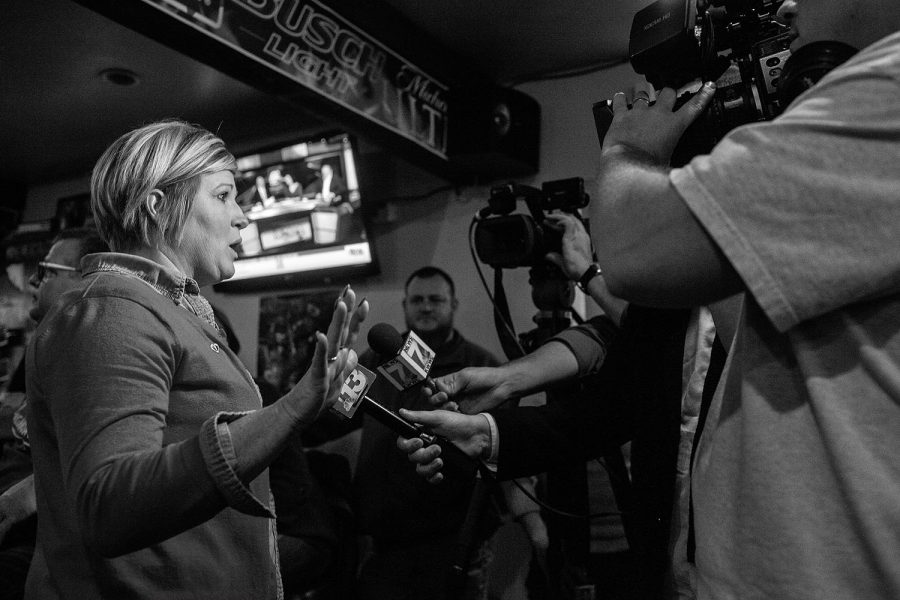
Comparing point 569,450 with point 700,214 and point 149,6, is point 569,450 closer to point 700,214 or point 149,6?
point 700,214

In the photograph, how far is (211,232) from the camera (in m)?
1.22

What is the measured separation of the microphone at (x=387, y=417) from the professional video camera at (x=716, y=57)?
0.56 metres

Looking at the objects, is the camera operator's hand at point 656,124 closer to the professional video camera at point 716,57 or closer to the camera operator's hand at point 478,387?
the professional video camera at point 716,57

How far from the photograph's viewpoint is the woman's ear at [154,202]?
3.77ft

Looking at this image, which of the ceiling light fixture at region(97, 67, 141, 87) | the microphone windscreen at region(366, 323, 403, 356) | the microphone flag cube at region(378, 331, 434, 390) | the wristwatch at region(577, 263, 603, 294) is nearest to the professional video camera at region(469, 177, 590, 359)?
the wristwatch at region(577, 263, 603, 294)

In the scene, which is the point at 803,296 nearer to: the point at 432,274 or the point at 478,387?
the point at 478,387

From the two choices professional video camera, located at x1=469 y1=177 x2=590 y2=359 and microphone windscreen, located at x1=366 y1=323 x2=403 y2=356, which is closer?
microphone windscreen, located at x1=366 y1=323 x2=403 y2=356

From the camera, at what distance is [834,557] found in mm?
594

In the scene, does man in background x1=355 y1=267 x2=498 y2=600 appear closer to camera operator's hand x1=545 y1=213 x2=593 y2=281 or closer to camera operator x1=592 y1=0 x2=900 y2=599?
camera operator's hand x1=545 y1=213 x2=593 y2=281

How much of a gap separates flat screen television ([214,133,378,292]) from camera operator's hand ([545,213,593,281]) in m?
1.99

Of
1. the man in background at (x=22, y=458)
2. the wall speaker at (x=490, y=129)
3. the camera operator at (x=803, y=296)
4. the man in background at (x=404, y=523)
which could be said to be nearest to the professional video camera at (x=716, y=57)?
the camera operator at (x=803, y=296)

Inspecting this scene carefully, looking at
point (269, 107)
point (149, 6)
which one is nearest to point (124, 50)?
point (269, 107)

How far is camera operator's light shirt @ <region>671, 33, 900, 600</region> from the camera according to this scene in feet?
1.83

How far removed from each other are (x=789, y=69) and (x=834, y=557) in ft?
1.66
